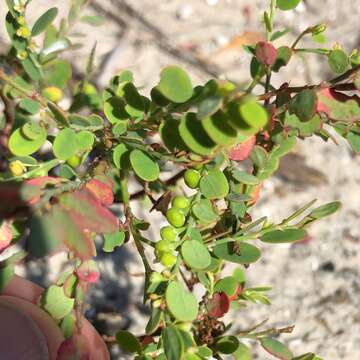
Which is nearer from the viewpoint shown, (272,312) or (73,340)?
(73,340)

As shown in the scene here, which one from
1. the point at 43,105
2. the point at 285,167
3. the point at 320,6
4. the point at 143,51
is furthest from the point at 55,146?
the point at 320,6

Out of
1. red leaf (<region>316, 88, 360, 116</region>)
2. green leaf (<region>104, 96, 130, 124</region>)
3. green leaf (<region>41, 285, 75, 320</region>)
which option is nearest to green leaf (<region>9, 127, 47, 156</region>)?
green leaf (<region>104, 96, 130, 124</region>)

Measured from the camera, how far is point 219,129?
73 cm

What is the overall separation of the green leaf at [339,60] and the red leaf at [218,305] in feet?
1.17

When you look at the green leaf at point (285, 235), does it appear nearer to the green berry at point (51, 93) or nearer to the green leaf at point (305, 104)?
the green leaf at point (305, 104)

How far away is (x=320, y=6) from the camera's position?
2.56 metres

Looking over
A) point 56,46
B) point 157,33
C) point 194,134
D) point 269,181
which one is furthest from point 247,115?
point 157,33

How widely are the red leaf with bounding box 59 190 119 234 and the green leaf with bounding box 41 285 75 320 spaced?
1.08ft

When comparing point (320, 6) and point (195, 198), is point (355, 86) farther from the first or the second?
point (320, 6)

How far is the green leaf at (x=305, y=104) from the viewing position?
87cm

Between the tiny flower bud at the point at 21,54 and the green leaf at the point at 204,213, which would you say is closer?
the green leaf at the point at 204,213

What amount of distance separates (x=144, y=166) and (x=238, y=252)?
188 mm

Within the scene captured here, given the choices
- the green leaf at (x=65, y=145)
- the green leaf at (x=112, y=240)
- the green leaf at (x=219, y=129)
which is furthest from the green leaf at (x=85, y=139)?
the green leaf at (x=219, y=129)

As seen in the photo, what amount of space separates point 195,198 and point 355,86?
0.27 m
